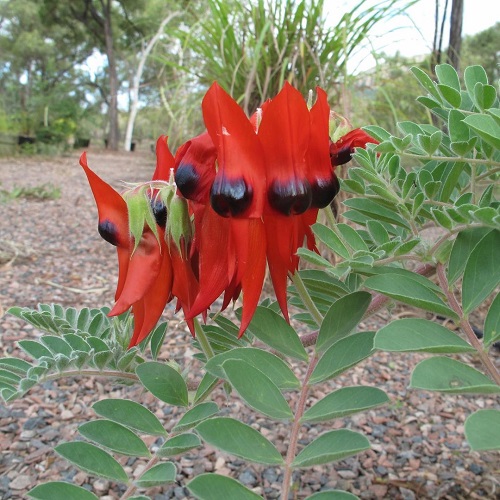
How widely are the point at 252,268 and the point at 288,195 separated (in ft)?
0.20

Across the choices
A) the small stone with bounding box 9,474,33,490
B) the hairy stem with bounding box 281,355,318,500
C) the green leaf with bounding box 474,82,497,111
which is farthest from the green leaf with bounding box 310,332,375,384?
the small stone with bounding box 9,474,33,490

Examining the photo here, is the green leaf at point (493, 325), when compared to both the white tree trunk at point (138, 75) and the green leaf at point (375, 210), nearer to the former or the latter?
the green leaf at point (375, 210)

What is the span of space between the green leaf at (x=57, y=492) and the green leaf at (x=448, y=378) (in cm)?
27

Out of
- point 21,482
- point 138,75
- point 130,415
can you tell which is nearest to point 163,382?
point 130,415

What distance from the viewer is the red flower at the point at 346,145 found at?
63 cm

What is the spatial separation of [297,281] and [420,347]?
158 millimetres

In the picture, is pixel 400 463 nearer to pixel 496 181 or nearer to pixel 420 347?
pixel 496 181

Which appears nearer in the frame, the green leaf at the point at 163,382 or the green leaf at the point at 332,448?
the green leaf at the point at 332,448

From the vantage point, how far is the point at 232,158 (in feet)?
1.50

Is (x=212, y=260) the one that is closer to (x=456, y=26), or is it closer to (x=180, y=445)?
(x=180, y=445)

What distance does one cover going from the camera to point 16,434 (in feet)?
4.39

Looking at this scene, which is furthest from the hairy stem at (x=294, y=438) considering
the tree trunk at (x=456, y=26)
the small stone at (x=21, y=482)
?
the tree trunk at (x=456, y=26)

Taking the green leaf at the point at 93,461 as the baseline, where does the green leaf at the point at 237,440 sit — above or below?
above

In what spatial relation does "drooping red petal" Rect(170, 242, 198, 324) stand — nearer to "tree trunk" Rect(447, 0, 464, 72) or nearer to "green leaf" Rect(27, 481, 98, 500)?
"green leaf" Rect(27, 481, 98, 500)
